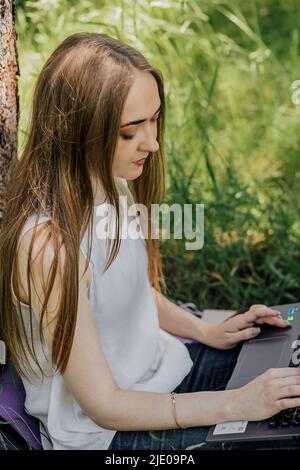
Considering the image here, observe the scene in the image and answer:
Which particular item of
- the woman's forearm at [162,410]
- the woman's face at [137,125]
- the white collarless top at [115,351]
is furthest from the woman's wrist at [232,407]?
the woman's face at [137,125]

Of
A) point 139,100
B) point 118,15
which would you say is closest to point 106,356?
point 139,100

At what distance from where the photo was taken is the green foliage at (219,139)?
2607mm

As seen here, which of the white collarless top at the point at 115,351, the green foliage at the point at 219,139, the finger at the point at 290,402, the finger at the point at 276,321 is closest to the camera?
the finger at the point at 290,402

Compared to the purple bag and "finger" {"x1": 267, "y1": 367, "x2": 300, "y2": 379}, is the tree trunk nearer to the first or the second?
the purple bag

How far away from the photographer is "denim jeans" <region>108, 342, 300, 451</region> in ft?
5.31

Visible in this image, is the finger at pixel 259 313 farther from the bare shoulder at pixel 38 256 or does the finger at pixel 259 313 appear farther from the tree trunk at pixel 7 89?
the tree trunk at pixel 7 89

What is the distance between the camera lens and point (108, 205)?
67.9 inches

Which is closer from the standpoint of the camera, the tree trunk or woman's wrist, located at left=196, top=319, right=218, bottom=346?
the tree trunk

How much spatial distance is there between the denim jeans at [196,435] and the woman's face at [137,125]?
49 centimetres

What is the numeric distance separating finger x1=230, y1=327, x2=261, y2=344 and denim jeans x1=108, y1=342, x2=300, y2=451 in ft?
0.11

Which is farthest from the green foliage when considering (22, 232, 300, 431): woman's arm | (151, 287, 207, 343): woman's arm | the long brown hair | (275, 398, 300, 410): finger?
(275, 398, 300, 410): finger

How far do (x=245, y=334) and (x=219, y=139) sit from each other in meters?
1.38

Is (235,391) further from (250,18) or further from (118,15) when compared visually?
(250,18)

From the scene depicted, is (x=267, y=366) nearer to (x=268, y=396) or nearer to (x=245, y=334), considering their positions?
(x=245, y=334)
